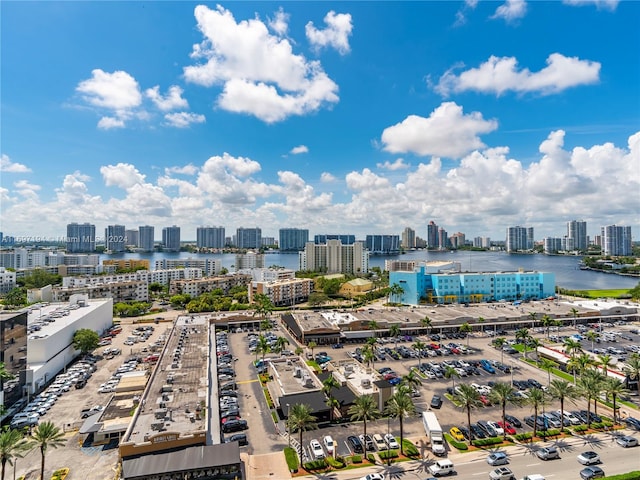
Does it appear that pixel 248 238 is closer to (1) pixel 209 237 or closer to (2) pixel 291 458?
(1) pixel 209 237

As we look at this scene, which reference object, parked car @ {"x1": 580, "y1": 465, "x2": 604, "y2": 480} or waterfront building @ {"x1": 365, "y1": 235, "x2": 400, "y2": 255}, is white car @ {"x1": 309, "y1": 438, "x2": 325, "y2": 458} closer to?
parked car @ {"x1": 580, "y1": 465, "x2": 604, "y2": 480}

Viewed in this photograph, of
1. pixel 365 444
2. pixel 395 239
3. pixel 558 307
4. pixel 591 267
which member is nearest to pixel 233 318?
pixel 365 444

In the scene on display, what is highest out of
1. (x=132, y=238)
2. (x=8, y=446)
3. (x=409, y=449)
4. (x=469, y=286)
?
(x=132, y=238)

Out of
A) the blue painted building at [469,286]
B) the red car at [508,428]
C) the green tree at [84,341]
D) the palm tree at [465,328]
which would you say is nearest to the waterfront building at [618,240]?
the blue painted building at [469,286]

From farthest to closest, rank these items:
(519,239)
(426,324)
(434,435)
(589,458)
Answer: (519,239) < (426,324) < (434,435) < (589,458)

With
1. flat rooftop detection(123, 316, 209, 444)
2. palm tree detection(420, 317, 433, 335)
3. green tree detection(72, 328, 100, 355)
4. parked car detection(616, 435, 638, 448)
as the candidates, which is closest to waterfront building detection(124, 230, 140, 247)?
green tree detection(72, 328, 100, 355)

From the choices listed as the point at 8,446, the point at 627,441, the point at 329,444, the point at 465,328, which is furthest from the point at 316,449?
the point at 465,328

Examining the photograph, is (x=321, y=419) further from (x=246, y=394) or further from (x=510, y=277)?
(x=510, y=277)

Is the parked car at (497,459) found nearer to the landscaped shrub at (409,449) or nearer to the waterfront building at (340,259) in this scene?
the landscaped shrub at (409,449)
